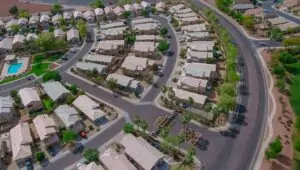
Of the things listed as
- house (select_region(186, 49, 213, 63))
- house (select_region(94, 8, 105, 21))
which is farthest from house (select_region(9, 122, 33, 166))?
house (select_region(94, 8, 105, 21))

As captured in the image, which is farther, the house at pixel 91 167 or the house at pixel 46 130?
the house at pixel 46 130

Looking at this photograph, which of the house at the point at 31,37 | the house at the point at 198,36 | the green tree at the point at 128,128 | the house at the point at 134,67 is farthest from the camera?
the house at the point at 31,37

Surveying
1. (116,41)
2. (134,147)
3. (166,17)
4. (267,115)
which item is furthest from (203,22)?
(134,147)

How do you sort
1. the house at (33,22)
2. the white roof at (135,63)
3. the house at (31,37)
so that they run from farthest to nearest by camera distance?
the house at (33,22), the house at (31,37), the white roof at (135,63)

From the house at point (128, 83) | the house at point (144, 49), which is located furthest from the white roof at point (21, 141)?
the house at point (144, 49)

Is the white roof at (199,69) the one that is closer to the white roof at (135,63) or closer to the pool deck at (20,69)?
the white roof at (135,63)

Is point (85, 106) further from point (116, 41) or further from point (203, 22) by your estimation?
point (203, 22)

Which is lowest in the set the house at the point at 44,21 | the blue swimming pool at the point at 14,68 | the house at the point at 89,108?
the house at the point at 89,108
